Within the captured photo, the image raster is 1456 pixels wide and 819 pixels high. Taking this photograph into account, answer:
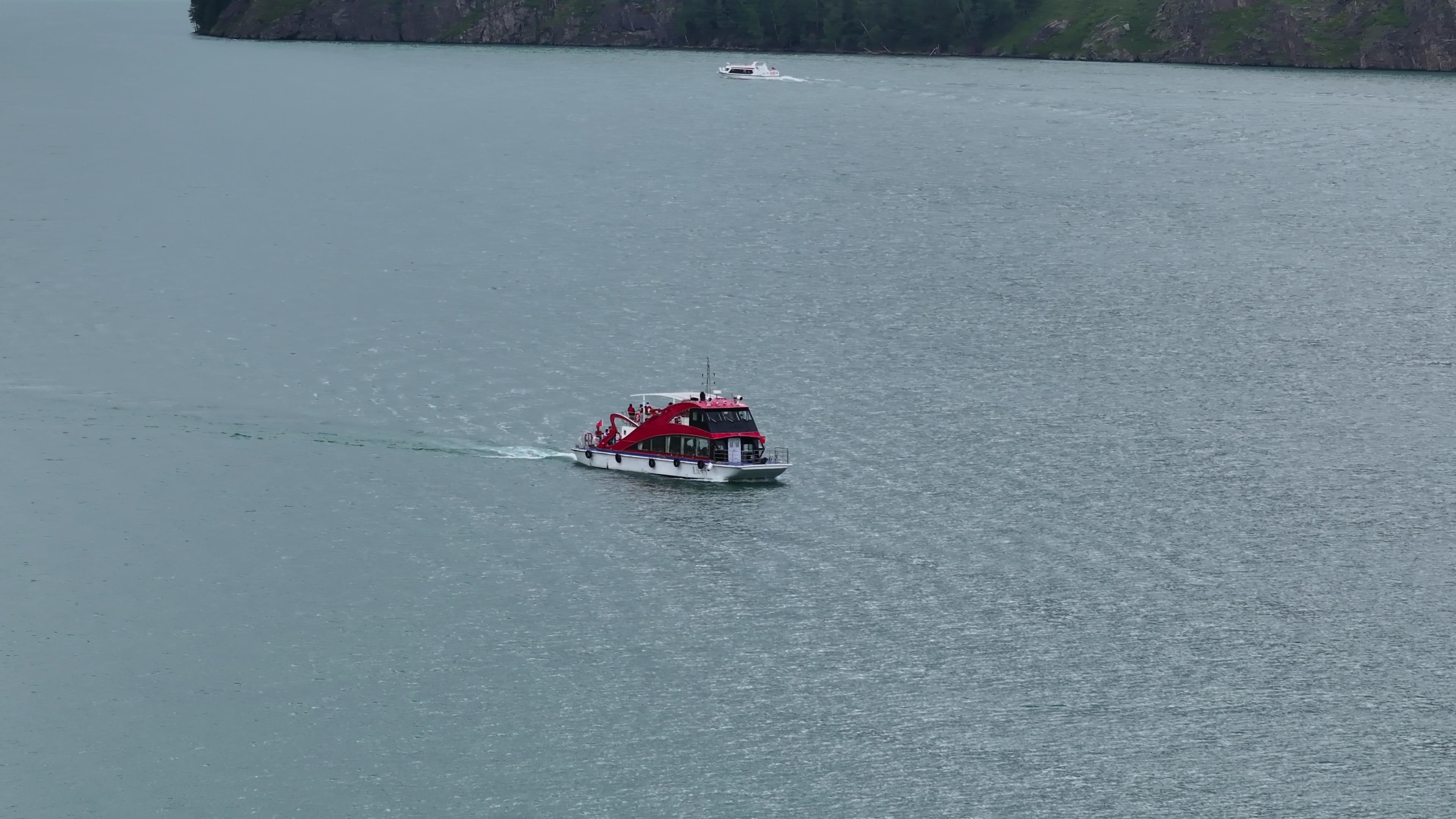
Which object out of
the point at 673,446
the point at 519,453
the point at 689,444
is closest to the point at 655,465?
the point at 673,446

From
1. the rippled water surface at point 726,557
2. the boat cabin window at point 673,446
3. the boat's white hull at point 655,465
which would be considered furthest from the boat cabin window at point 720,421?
the rippled water surface at point 726,557

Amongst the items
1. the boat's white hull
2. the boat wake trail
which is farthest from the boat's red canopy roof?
the boat wake trail

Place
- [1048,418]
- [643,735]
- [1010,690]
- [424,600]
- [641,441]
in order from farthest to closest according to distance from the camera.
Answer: [1048,418] → [641,441] → [424,600] → [1010,690] → [643,735]

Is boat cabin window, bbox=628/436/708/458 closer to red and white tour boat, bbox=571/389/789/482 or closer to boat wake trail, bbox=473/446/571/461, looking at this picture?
red and white tour boat, bbox=571/389/789/482

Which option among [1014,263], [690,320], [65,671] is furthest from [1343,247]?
[65,671]

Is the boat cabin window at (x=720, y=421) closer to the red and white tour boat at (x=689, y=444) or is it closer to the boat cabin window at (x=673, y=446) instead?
the red and white tour boat at (x=689, y=444)

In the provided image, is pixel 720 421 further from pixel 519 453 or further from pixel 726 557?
pixel 726 557

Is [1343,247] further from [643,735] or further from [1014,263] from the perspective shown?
[643,735]
